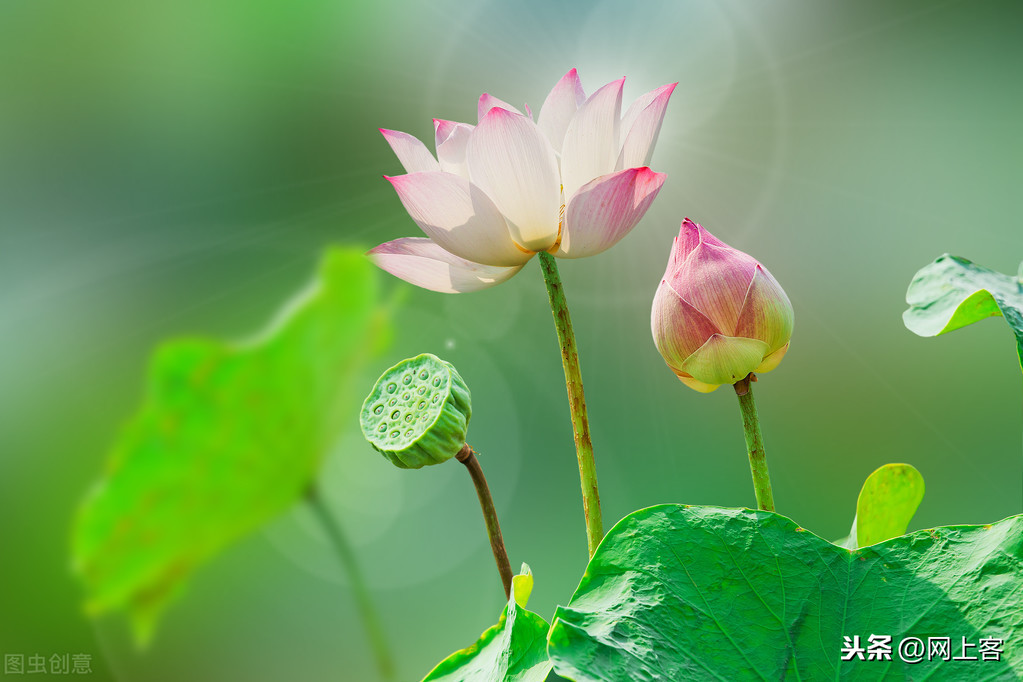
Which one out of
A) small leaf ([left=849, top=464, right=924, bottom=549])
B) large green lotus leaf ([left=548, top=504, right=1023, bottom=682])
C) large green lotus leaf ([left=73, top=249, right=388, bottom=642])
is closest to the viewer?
large green lotus leaf ([left=73, top=249, right=388, bottom=642])

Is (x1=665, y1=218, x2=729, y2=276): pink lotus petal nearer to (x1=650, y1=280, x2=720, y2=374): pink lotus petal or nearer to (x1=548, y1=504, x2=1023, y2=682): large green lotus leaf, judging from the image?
(x1=650, y1=280, x2=720, y2=374): pink lotus petal

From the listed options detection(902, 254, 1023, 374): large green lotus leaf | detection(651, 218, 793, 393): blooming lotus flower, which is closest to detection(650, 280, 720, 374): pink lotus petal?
detection(651, 218, 793, 393): blooming lotus flower

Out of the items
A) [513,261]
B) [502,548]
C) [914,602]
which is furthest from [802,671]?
[513,261]

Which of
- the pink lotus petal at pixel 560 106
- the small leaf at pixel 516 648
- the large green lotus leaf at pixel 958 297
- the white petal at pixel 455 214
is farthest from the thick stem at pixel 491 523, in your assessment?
the large green lotus leaf at pixel 958 297

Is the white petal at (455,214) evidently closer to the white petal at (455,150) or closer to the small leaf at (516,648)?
the white petal at (455,150)

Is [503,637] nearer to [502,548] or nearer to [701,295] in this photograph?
[502,548]

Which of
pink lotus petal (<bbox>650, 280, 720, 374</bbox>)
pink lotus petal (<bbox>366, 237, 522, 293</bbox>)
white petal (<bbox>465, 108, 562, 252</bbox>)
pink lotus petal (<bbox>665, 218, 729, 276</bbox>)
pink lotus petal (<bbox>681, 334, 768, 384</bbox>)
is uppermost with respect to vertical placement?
white petal (<bbox>465, 108, 562, 252</bbox>)

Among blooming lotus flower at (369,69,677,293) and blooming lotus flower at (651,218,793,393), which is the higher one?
blooming lotus flower at (369,69,677,293)
